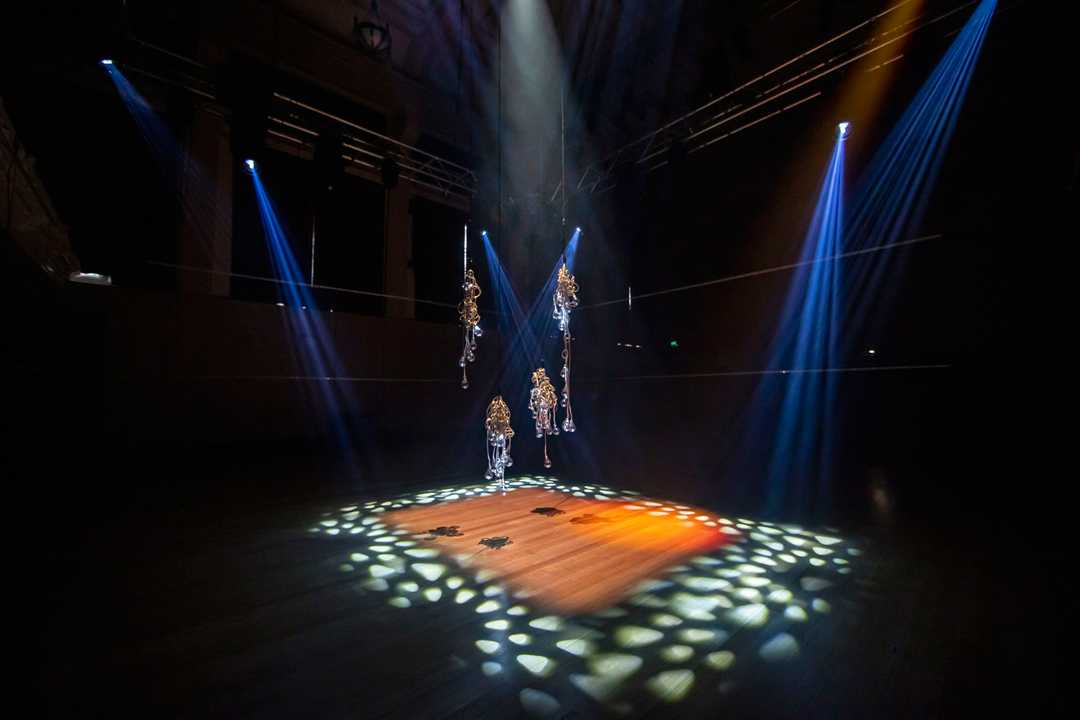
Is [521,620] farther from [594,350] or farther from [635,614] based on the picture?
[594,350]

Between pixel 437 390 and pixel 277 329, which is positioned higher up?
pixel 277 329

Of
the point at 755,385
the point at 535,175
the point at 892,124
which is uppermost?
the point at 535,175

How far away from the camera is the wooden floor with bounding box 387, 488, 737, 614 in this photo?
82.7 inches

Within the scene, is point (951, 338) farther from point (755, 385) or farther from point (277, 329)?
point (277, 329)

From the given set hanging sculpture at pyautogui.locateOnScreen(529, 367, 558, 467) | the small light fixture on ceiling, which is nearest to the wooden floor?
hanging sculpture at pyautogui.locateOnScreen(529, 367, 558, 467)

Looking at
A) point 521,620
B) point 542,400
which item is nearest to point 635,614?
point 521,620

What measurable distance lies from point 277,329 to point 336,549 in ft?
13.9

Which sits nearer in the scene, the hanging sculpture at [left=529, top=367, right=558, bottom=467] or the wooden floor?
the wooden floor

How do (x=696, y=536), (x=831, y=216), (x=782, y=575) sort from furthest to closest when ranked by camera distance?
(x=831, y=216), (x=696, y=536), (x=782, y=575)

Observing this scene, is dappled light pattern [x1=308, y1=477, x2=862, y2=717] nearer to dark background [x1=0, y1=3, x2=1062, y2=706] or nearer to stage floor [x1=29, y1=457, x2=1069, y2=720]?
stage floor [x1=29, y1=457, x2=1069, y2=720]

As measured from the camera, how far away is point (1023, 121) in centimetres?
340

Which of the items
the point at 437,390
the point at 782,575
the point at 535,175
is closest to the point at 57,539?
the point at 782,575

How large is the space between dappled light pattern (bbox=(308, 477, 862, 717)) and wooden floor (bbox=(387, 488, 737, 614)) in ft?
0.18

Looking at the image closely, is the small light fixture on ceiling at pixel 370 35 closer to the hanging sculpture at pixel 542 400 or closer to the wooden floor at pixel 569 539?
the hanging sculpture at pixel 542 400
